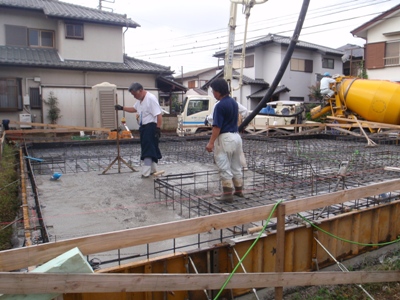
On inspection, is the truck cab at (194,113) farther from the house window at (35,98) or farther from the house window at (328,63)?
the house window at (328,63)

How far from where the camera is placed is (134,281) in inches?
68.5

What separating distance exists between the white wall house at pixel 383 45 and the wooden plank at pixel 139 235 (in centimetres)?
1585

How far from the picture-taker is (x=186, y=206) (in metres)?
3.95

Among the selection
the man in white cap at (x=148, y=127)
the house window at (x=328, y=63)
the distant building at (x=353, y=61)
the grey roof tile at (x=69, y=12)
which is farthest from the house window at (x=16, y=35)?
the house window at (x=328, y=63)

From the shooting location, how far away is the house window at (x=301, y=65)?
22.3 meters

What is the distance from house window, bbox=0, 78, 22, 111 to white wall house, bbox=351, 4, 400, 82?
15.3 m

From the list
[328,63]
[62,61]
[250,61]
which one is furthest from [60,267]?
[328,63]

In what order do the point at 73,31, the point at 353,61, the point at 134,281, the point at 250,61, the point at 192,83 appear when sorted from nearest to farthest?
the point at 134,281 → the point at 73,31 → the point at 250,61 → the point at 353,61 → the point at 192,83

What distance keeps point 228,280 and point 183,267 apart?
73 cm

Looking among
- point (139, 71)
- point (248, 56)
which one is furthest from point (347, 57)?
point (139, 71)

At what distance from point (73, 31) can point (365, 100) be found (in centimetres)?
Result: 1139

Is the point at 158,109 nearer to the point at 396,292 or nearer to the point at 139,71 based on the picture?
the point at 396,292

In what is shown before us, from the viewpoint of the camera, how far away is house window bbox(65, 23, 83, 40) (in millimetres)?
14195

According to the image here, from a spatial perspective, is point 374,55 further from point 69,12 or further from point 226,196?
point 226,196
